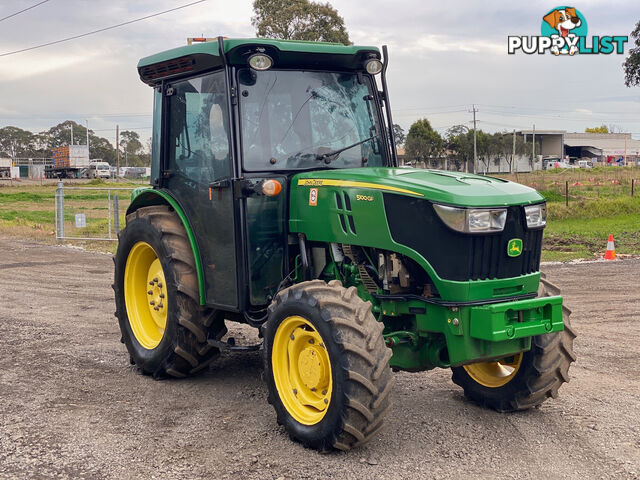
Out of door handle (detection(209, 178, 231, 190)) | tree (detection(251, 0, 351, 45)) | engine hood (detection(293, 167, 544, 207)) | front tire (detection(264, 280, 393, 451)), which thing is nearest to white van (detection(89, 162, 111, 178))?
tree (detection(251, 0, 351, 45))

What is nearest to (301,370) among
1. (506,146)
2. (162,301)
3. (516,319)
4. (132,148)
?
(516,319)

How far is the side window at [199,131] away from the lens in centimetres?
589

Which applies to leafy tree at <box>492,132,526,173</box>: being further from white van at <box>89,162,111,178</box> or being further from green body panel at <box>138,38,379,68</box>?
green body panel at <box>138,38,379,68</box>

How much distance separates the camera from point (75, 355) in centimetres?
745

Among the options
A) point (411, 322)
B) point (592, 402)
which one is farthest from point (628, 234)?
point (411, 322)

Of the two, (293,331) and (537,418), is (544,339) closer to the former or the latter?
(537,418)

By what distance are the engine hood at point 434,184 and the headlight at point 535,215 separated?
5cm

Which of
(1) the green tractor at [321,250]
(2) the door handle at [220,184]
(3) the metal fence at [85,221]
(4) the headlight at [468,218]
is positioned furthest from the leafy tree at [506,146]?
(4) the headlight at [468,218]

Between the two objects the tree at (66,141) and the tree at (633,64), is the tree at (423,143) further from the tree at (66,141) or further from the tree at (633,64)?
the tree at (66,141)

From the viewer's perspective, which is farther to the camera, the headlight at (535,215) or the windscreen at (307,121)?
the windscreen at (307,121)

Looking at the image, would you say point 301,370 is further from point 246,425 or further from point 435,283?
point 435,283

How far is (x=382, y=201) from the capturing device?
507cm

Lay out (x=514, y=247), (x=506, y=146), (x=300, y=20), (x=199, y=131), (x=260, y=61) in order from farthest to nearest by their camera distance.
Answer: (x=506, y=146) → (x=300, y=20) → (x=199, y=131) → (x=260, y=61) → (x=514, y=247)

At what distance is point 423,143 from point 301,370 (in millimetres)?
56339
